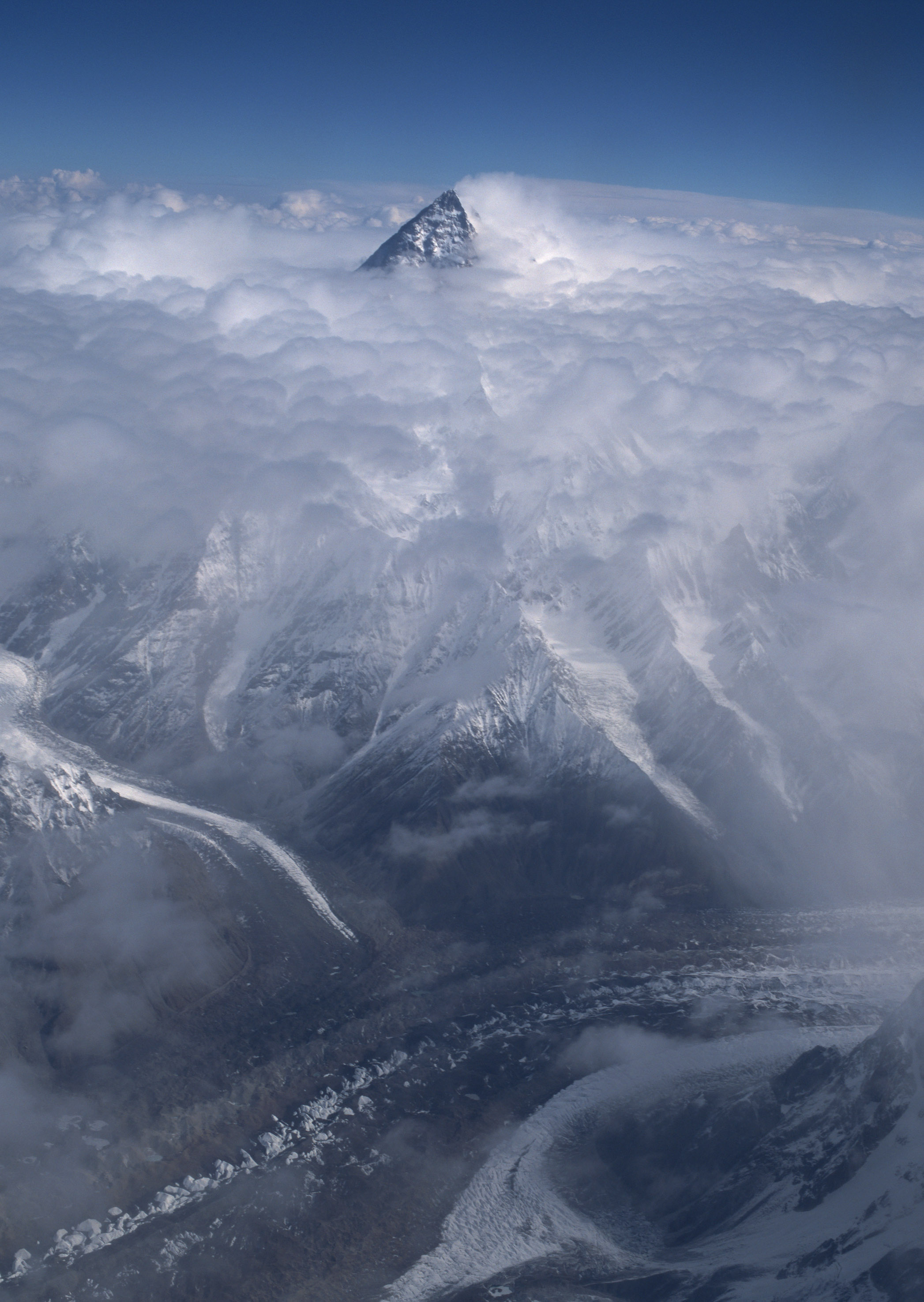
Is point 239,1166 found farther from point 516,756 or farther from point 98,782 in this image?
point 98,782

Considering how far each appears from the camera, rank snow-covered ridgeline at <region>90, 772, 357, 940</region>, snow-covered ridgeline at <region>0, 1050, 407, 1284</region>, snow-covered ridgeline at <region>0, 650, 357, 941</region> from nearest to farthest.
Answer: snow-covered ridgeline at <region>0, 1050, 407, 1284</region> → snow-covered ridgeline at <region>0, 650, 357, 941</region> → snow-covered ridgeline at <region>90, 772, 357, 940</region>

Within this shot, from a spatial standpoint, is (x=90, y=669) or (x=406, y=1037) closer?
(x=406, y=1037)

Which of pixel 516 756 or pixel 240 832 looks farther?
pixel 516 756

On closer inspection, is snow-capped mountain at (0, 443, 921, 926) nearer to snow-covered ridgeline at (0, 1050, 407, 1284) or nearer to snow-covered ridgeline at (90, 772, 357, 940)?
snow-covered ridgeline at (90, 772, 357, 940)

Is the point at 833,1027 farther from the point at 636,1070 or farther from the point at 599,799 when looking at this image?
the point at 599,799

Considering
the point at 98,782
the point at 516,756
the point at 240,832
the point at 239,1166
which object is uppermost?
the point at 516,756

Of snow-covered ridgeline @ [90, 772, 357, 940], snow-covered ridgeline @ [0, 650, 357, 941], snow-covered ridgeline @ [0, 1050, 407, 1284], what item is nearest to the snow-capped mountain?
snow-covered ridgeline @ [0, 650, 357, 941]

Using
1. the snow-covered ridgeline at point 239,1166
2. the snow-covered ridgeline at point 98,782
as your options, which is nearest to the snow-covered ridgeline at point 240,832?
the snow-covered ridgeline at point 98,782

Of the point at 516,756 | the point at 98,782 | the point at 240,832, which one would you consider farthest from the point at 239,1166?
the point at 98,782

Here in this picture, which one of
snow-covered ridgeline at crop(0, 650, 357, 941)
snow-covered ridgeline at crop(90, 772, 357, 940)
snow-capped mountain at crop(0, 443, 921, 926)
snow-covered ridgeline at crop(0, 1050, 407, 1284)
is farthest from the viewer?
snow-capped mountain at crop(0, 443, 921, 926)

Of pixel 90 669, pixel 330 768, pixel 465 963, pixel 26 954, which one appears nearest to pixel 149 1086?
pixel 26 954

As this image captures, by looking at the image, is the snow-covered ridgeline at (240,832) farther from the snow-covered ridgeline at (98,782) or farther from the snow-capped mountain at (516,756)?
the snow-capped mountain at (516,756)
